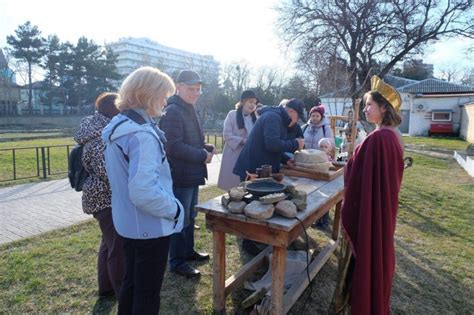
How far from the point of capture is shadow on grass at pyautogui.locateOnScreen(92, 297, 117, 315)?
9.09 ft

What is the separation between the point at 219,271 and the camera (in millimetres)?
2770

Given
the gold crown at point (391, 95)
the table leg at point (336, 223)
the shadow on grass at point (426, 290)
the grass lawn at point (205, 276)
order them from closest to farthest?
the gold crown at point (391, 95), the grass lawn at point (205, 276), the shadow on grass at point (426, 290), the table leg at point (336, 223)

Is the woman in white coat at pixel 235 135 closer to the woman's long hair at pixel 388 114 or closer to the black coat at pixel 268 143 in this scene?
the black coat at pixel 268 143

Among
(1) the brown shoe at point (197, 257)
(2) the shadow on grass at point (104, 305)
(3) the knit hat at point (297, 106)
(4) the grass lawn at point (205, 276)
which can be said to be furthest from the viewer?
(1) the brown shoe at point (197, 257)

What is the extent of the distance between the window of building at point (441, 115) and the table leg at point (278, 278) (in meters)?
33.6

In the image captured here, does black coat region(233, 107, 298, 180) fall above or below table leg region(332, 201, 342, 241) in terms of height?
above

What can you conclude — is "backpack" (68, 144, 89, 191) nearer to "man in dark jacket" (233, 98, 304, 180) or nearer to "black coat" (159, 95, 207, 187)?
"black coat" (159, 95, 207, 187)

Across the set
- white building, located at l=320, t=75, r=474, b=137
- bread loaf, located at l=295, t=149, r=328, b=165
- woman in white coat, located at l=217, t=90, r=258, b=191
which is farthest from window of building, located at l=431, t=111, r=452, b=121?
bread loaf, located at l=295, t=149, r=328, b=165

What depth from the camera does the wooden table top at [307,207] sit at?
2182 mm

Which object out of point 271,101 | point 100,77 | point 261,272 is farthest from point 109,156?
point 100,77

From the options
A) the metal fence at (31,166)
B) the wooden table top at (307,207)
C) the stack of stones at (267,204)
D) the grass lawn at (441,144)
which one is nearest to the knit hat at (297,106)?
the wooden table top at (307,207)

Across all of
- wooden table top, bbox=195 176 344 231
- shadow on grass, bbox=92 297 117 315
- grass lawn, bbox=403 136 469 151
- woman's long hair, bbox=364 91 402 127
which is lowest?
shadow on grass, bbox=92 297 117 315

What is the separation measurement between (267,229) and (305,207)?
1.08ft

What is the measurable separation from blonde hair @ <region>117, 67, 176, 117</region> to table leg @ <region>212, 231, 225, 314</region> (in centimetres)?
124
